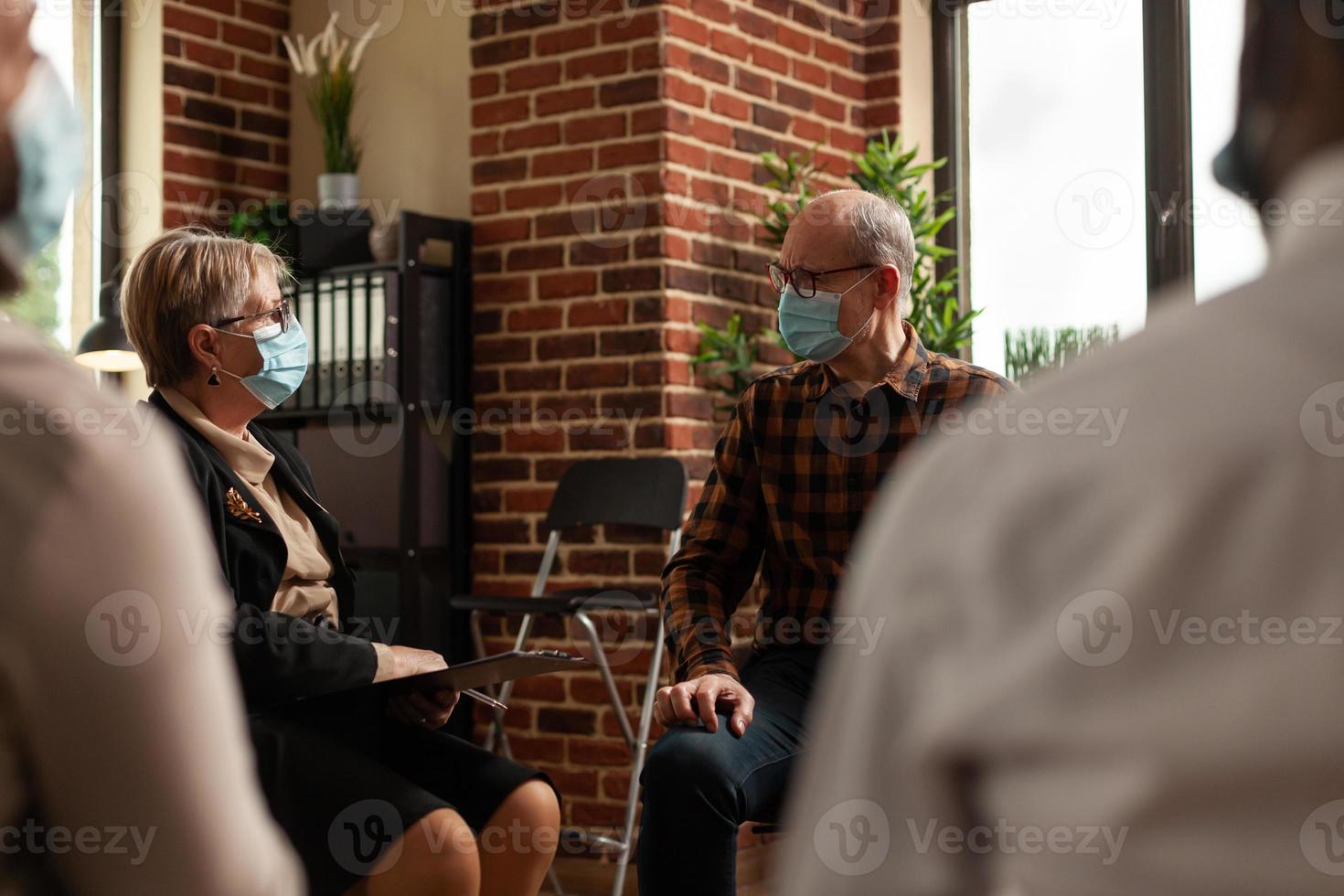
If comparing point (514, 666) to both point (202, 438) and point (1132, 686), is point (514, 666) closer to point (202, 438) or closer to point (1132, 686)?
point (202, 438)

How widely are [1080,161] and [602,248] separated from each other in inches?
56.9

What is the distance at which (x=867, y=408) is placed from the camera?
95.0 inches

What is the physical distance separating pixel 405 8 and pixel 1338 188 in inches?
160

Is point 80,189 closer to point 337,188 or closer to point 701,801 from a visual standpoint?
point 337,188

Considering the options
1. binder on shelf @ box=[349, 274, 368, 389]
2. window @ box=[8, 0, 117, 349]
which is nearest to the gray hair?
binder on shelf @ box=[349, 274, 368, 389]

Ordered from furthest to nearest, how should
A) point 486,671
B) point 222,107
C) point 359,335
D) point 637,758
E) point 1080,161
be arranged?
point 222,107, point 1080,161, point 359,335, point 637,758, point 486,671

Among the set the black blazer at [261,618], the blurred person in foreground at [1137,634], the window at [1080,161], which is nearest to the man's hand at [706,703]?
the black blazer at [261,618]

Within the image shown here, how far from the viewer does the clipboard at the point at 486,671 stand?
1.85 m

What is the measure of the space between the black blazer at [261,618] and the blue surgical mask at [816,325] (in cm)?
93

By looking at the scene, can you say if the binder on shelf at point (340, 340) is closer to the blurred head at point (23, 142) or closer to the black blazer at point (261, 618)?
the black blazer at point (261, 618)

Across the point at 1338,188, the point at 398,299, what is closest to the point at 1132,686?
the point at 1338,188

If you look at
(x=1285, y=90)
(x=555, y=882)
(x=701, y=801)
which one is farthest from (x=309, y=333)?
(x=1285, y=90)

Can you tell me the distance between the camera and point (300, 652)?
1.97 m

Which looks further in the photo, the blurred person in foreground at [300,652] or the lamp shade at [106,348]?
the lamp shade at [106,348]
